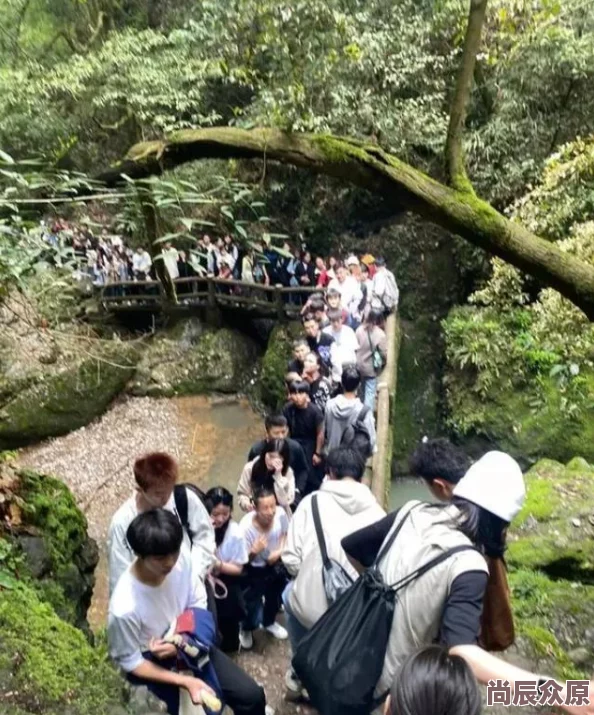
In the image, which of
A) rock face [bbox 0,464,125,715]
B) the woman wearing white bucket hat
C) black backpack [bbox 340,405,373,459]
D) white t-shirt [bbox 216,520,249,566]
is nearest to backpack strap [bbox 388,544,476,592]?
the woman wearing white bucket hat

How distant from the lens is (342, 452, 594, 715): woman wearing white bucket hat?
2.04 m

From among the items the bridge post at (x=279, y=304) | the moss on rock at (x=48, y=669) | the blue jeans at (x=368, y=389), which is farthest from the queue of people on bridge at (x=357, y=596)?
the bridge post at (x=279, y=304)

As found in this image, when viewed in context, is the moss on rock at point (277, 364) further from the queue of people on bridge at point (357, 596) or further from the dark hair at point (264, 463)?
the queue of people on bridge at point (357, 596)

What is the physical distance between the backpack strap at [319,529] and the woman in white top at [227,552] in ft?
2.81

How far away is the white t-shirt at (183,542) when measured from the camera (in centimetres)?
298

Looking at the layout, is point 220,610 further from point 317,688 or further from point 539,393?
point 539,393

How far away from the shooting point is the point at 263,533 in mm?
4164

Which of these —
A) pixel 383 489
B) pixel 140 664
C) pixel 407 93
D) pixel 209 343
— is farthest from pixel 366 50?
pixel 140 664

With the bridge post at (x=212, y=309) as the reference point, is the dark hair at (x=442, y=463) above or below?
below

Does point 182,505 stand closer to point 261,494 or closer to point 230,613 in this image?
point 261,494

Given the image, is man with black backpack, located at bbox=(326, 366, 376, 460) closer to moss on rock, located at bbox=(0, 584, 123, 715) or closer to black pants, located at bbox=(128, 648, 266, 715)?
black pants, located at bbox=(128, 648, 266, 715)

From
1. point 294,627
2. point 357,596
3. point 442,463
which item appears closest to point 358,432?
point 294,627

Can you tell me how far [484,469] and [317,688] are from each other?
1.04 metres

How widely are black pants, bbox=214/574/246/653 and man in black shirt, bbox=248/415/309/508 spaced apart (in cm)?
96
